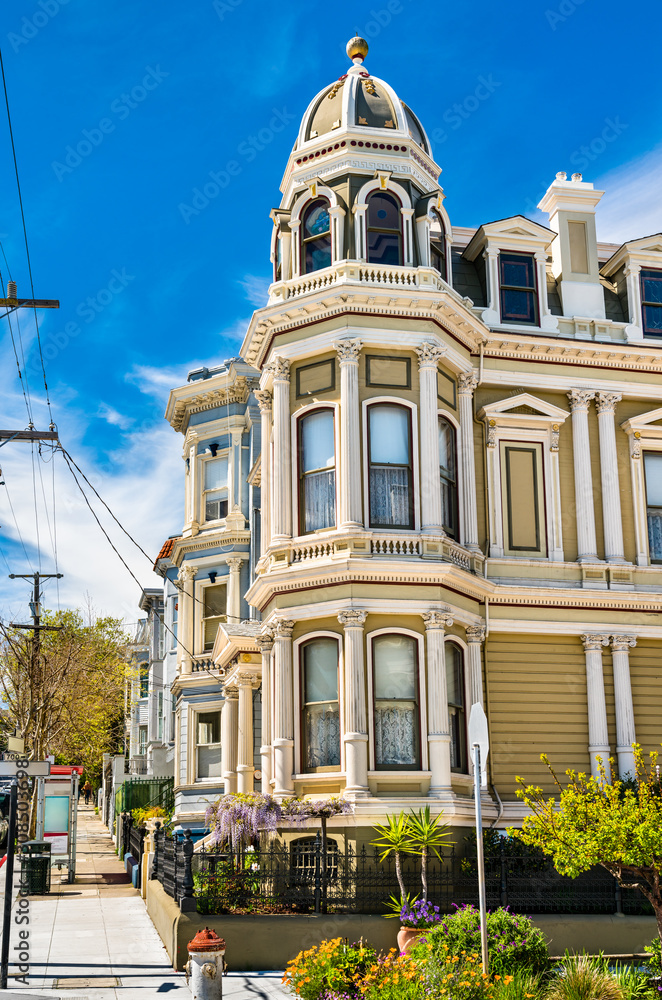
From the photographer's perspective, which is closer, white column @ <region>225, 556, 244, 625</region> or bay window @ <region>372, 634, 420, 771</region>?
bay window @ <region>372, 634, 420, 771</region>

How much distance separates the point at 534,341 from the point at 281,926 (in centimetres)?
1340

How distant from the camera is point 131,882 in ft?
91.7

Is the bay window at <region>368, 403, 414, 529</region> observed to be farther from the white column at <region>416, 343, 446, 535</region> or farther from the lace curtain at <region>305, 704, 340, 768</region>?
the lace curtain at <region>305, 704, 340, 768</region>

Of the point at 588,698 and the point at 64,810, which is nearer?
the point at 588,698

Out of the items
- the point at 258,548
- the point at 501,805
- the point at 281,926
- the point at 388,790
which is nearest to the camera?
the point at 281,926

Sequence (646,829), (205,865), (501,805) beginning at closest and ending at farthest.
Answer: (646,829) < (205,865) < (501,805)

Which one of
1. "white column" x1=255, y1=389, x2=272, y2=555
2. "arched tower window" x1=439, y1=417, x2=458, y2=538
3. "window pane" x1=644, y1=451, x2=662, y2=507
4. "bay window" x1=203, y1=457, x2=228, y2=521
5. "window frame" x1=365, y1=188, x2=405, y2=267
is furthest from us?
"bay window" x1=203, y1=457, x2=228, y2=521

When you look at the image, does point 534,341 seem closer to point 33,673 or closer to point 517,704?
point 517,704

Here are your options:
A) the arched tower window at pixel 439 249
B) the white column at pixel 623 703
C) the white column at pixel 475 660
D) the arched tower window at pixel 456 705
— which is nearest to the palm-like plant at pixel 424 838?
the arched tower window at pixel 456 705

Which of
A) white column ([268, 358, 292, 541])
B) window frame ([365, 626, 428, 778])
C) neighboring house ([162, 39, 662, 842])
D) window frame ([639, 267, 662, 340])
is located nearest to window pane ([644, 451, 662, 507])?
neighboring house ([162, 39, 662, 842])

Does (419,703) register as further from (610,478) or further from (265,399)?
(610,478)

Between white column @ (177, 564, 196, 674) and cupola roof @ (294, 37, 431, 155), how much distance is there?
615 inches

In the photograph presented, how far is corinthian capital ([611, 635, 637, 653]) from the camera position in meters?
23.2

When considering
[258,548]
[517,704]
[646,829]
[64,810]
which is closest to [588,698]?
[517,704]
